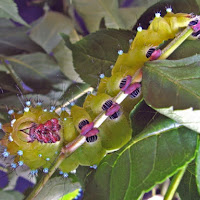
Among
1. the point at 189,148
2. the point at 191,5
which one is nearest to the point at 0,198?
the point at 189,148

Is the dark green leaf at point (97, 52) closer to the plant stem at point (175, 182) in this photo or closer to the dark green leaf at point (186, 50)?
the dark green leaf at point (186, 50)

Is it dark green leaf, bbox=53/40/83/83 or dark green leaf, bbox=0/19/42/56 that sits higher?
dark green leaf, bbox=0/19/42/56

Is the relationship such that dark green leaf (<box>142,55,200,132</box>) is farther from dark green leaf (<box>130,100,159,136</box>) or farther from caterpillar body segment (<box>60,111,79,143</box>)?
caterpillar body segment (<box>60,111,79,143</box>)

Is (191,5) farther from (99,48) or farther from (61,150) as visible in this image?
(61,150)

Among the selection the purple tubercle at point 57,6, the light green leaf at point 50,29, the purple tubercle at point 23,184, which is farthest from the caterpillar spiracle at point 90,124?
the purple tubercle at point 57,6

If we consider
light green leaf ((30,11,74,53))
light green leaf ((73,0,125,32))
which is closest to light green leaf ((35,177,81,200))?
light green leaf ((73,0,125,32))

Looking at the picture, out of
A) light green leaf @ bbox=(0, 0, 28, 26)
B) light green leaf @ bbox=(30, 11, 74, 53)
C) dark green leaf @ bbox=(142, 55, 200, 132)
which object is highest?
light green leaf @ bbox=(0, 0, 28, 26)
